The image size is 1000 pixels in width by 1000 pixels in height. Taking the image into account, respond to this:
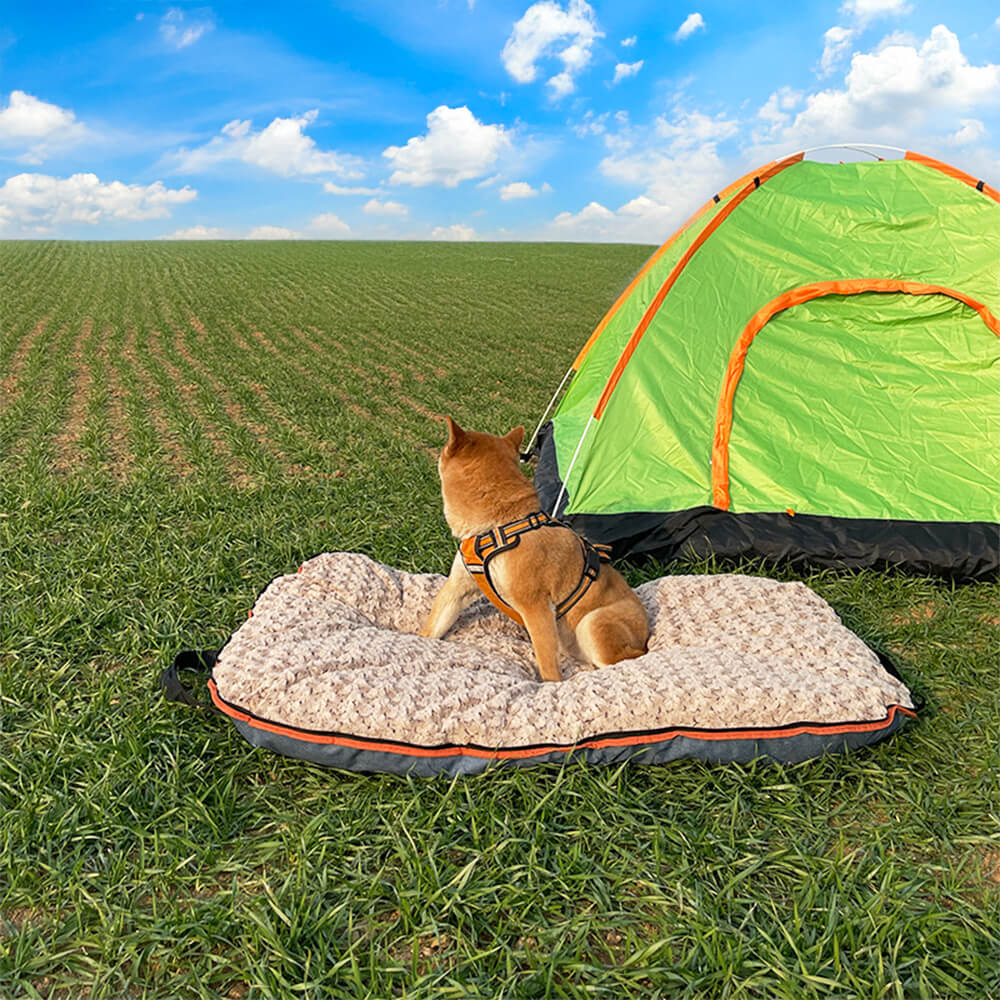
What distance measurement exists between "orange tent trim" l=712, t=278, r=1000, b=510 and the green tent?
0.01m

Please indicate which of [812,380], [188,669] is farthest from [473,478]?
[812,380]

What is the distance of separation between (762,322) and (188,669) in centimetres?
439

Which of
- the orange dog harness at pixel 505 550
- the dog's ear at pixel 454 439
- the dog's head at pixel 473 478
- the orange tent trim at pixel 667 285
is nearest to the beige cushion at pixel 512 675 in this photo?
the orange dog harness at pixel 505 550

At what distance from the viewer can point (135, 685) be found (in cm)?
351

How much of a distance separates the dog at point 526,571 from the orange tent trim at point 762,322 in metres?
1.72

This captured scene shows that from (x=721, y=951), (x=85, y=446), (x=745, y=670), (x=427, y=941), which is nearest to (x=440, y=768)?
(x=427, y=941)

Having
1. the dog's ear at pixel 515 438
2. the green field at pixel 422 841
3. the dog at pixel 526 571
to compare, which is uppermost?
the dog's ear at pixel 515 438

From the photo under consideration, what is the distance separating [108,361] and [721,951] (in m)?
13.6

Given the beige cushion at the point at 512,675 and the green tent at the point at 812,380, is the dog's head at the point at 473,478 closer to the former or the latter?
the beige cushion at the point at 512,675

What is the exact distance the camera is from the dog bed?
9.34ft

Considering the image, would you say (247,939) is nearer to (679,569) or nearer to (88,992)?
(88,992)

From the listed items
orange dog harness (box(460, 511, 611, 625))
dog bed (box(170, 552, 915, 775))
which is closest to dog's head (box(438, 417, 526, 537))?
orange dog harness (box(460, 511, 611, 625))

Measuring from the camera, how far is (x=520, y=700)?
3018 millimetres

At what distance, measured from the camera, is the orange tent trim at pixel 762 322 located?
17.0 ft
